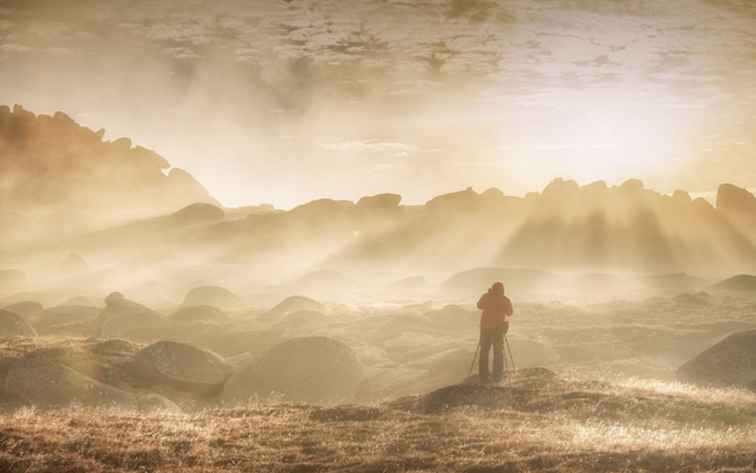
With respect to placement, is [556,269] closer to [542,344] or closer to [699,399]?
[542,344]

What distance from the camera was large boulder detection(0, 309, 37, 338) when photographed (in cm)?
4653

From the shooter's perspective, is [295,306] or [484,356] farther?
[295,306]

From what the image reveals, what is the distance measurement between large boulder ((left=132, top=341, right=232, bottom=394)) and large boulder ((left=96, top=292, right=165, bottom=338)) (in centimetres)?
2700

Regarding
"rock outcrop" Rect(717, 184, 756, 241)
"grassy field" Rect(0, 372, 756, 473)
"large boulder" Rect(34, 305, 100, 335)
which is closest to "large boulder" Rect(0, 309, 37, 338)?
"large boulder" Rect(34, 305, 100, 335)

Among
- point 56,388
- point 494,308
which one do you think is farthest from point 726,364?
point 56,388

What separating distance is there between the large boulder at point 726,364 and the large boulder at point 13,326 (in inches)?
1740

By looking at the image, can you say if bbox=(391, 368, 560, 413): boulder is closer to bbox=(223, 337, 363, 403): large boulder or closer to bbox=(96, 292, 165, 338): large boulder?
bbox=(223, 337, 363, 403): large boulder

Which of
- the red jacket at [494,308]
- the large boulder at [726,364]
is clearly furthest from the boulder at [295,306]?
the red jacket at [494,308]

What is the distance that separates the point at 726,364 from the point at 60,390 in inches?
1200

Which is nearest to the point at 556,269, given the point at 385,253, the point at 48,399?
the point at 385,253

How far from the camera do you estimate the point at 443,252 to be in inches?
7584

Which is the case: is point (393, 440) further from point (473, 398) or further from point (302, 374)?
point (302, 374)

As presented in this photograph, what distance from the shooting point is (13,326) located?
47.3m

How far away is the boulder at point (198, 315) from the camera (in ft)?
202
